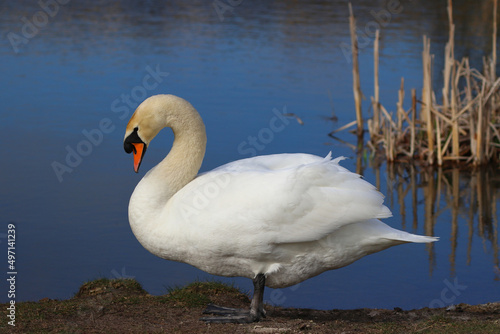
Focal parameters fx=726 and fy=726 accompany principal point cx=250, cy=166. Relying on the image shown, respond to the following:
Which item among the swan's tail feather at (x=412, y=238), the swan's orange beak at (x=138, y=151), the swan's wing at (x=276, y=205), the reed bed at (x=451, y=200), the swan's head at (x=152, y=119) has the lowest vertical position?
the reed bed at (x=451, y=200)

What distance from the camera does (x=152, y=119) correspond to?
18.6 ft

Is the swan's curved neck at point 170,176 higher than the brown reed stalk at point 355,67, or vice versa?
the brown reed stalk at point 355,67

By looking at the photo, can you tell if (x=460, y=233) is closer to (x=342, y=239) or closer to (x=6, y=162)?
(x=342, y=239)

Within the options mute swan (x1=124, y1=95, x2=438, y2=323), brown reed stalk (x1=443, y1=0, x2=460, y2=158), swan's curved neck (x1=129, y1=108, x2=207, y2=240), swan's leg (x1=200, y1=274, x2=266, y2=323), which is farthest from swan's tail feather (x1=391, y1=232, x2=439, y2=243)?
brown reed stalk (x1=443, y1=0, x2=460, y2=158)


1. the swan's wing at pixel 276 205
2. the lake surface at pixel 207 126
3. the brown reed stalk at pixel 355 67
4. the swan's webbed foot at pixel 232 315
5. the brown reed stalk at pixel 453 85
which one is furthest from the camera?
the brown reed stalk at pixel 355 67

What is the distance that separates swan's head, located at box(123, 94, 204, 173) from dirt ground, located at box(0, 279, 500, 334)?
3.77 feet

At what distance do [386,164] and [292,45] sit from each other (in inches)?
389

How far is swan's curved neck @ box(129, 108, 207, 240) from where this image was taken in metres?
5.47

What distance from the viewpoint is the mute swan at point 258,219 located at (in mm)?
5164

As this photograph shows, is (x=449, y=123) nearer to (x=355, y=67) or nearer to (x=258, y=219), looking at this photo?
(x=355, y=67)

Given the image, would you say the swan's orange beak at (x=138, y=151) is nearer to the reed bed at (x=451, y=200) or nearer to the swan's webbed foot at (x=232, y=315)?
the swan's webbed foot at (x=232, y=315)

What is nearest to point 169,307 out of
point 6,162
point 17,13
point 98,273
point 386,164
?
point 98,273

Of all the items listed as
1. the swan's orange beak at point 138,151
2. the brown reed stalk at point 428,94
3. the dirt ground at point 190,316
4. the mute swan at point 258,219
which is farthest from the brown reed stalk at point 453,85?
the swan's orange beak at point 138,151

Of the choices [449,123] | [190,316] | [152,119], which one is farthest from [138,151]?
[449,123]
